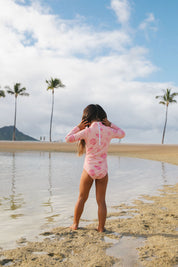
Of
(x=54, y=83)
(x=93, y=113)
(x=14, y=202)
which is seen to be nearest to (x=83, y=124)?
(x=93, y=113)

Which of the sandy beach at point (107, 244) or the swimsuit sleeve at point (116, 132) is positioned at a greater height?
the swimsuit sleeve at point (116, 132)

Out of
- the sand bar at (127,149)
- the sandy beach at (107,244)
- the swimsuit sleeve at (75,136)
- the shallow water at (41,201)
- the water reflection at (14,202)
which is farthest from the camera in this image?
the sand bar at (127,149)

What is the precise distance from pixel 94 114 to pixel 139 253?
2.02 metres

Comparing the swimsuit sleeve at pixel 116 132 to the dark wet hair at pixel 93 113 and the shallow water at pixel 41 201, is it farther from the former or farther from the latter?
the shallow water at pixel 41 201

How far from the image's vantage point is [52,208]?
548cm

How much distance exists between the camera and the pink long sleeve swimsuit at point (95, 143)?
3.92 m

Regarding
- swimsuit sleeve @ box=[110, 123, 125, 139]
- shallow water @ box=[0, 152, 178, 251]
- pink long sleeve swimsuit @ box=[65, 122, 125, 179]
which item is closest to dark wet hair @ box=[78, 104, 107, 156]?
pink long sleeve swimsuit @ box=[65, 122, 125, 179]

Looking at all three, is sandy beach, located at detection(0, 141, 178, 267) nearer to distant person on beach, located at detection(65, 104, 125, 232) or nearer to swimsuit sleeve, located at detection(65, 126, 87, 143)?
distant person on beach, located at detection(65, 104, 125, 232)

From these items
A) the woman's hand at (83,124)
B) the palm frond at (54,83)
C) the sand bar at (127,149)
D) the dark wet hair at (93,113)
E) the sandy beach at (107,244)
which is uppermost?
the palm frond at (54,83)

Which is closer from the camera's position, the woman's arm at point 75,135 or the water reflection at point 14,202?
the woman's arm at point 75,135

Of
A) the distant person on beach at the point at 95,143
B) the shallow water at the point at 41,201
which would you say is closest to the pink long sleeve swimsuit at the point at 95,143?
the distant person on beach at the point at 95,143

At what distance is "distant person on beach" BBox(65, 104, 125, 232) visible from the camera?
3930 mm

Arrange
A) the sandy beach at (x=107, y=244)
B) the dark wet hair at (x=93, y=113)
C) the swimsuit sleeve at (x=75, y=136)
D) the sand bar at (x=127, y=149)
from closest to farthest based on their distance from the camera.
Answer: the sandy beach at (x=107, y=244) < the swimsuit sleeve at (x=75, y=136) < the dark wet hair at (x=93, y=113) < the sand bar at (x=127, y=149)

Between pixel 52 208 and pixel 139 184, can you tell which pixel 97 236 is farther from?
pixel 139 184
